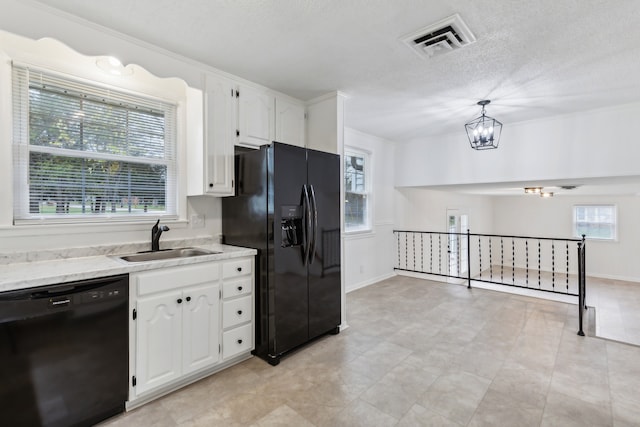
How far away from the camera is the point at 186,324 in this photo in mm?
2180

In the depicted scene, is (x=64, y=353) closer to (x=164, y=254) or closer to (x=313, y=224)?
(x=164, y=254)

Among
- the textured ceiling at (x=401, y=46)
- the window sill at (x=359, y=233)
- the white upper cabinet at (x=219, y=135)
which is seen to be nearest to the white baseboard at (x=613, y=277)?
the textured ceiling at (x=401, y=46)

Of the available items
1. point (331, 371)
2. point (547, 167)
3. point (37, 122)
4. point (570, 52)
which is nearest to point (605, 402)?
point (331, 371)

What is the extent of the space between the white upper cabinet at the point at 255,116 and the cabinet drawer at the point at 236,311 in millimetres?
1425

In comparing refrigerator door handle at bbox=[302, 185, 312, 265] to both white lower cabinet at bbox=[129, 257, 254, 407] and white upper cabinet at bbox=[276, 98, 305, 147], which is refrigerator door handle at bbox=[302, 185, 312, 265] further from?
white upper cabinet at bbox=[276, 98, 305, 147]

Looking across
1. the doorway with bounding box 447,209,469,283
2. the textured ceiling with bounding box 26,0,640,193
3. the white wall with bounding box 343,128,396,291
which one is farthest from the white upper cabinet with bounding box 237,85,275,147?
the doorway with bounding box 447,209,469,283

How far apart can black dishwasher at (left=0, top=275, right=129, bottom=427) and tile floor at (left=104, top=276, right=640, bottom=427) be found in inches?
9.8

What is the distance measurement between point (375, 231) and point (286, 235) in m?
2.91

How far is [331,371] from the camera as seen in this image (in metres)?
2.43

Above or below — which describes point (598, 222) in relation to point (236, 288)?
above

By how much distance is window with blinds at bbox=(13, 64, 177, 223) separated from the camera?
2068mm

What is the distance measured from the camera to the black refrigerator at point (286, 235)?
2521mm

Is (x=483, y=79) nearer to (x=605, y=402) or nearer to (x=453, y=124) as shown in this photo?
(x=453, y=124)

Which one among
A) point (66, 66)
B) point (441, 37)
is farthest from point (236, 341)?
point (441, 37)
